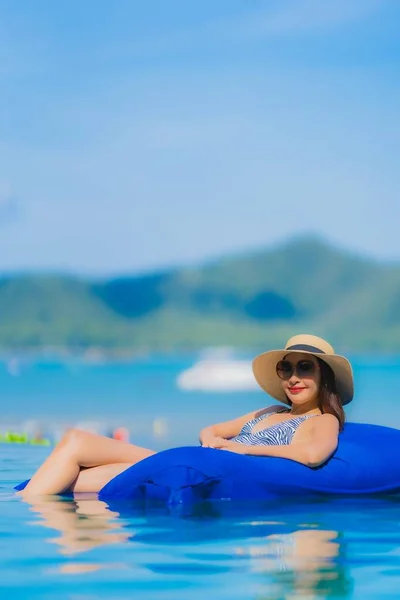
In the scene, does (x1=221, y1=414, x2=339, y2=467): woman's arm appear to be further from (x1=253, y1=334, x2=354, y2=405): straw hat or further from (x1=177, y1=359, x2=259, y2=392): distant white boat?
(x1=177, y1=359, x2=259, y2=392): distant white boat

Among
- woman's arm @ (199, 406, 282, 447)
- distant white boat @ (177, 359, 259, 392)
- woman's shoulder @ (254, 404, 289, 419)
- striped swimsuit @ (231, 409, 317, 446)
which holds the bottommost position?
striped swimsuit @ (231, 409, 317, 446)

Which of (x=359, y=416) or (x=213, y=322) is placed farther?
(x=213, y=322)

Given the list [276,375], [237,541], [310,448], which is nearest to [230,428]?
[276,375]

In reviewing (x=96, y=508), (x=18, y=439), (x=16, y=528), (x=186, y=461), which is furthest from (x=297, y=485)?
(x=18, y=439)

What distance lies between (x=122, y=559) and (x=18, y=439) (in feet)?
26.5

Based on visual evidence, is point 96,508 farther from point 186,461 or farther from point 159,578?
point 159,578

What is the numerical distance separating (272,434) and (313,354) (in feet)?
1.65

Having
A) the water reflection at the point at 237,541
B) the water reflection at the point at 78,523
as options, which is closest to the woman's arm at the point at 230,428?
the water reflection at the point at 237,541

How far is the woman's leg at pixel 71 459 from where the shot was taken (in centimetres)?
650

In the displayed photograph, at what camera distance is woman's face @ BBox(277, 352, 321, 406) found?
6.66m

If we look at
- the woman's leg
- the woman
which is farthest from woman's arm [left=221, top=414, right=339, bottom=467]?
the woman's leg

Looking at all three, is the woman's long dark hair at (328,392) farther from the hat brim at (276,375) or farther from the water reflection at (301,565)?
the water reflection at (301,565)

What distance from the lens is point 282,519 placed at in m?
5.94

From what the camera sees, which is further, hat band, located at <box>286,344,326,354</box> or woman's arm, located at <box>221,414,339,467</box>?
hat band, located at <box>286,344,326,354</box>
